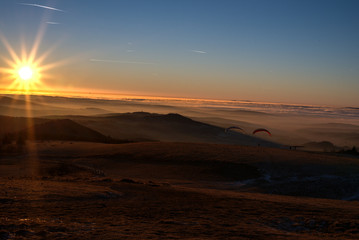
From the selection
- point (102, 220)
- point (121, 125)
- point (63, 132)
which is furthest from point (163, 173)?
point (121, 125)

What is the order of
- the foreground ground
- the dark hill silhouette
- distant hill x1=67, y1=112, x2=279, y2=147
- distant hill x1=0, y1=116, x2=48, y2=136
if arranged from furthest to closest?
1. distant hill x1=67, y1=112, x2=279, y2=147
2. distant hill x1=0, y1=116, x2=48, y2=136
3. the dark hill silhouette
4. the foreground ground

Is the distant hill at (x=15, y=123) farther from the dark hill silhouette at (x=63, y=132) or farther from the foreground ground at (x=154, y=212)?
the foreground ground at (x=154, y=212)

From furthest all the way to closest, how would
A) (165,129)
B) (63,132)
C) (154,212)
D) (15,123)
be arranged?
(165,129), (15,123), (63,132), (154,212)

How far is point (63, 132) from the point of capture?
4491 cm

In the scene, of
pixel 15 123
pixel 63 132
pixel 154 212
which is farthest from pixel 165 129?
pixel 154 212

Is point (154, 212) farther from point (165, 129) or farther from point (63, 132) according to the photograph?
point (165, 129)

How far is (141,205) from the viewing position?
36.1ft

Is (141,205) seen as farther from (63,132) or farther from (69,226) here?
(63,132)

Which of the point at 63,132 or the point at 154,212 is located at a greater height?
the point at 154,212

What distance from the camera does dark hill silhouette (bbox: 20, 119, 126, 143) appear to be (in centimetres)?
4040

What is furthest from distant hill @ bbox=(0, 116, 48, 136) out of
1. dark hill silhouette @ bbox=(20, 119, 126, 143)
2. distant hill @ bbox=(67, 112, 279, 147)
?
distant hill @ bbox=(67, 112, 279, 147)

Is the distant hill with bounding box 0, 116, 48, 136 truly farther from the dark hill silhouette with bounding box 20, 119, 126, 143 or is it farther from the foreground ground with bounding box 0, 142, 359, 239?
the foreground ground with bounding box 0, 142, 359, 239

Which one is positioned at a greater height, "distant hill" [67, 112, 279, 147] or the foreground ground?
the foreground ground

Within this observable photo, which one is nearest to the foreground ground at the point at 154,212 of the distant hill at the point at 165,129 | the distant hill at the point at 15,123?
the distant hill at the point at 15,123
